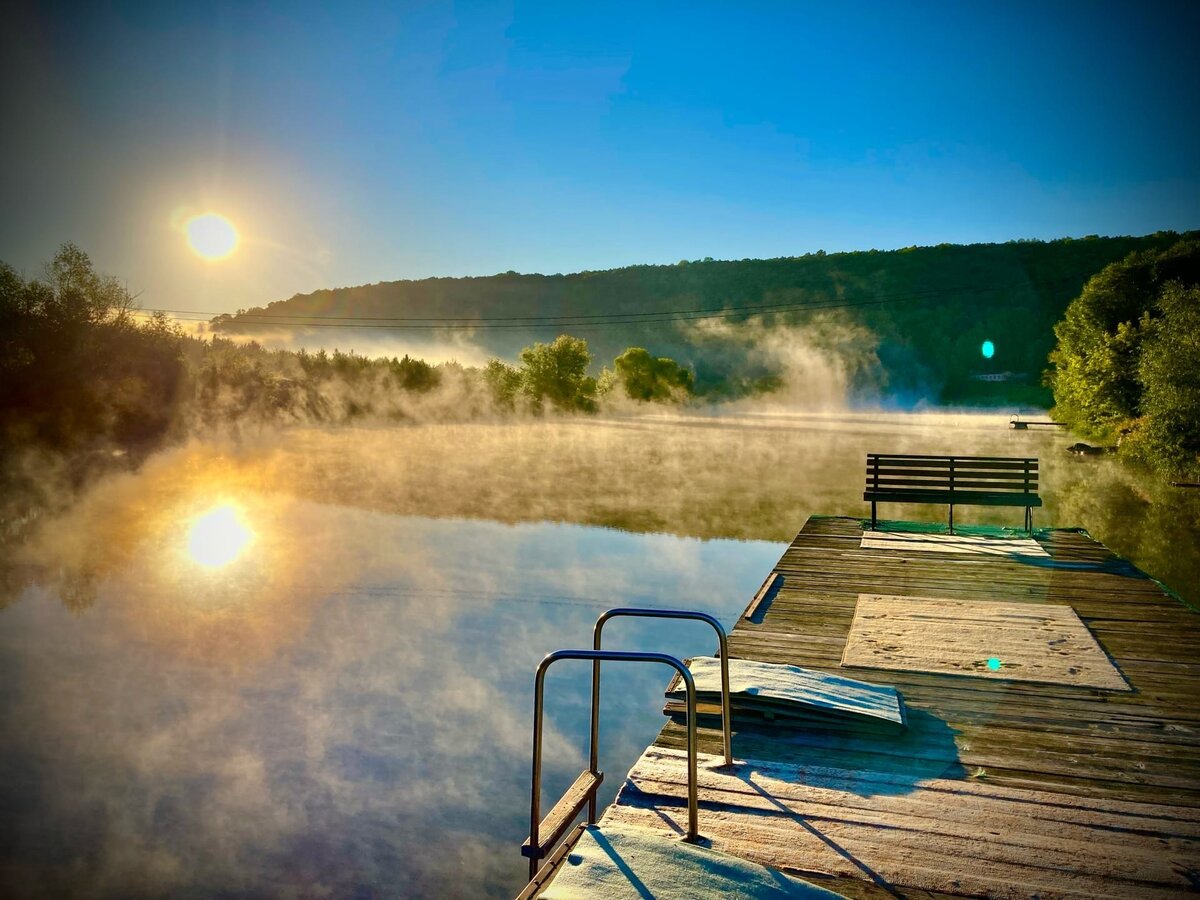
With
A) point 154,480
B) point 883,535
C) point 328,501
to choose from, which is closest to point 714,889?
point 883,535

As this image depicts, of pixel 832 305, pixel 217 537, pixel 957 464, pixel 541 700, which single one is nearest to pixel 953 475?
pixel 957 464

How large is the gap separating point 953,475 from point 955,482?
10 centimetres

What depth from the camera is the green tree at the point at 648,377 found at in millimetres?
68312

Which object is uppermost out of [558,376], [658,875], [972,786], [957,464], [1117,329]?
[1117,329]

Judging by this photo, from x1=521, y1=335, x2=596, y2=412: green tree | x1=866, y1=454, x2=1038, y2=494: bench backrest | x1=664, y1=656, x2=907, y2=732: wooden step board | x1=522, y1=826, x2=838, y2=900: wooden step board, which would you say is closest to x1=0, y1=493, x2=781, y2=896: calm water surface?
x1=664, y1=656, x2=907, y2=732: wooden step board

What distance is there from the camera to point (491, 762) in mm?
7242

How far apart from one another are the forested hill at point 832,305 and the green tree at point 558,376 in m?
17.6

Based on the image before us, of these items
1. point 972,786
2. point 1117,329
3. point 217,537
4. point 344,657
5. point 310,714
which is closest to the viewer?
point 972,786

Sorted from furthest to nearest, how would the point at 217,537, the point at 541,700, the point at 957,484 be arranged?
the point at 217,537 → the point at 957,484 → the point at 541,700

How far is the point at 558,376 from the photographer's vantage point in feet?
202

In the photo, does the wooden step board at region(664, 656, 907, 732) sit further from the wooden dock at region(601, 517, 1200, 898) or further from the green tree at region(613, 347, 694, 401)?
the green tree at region(613, 347, 694, 401)

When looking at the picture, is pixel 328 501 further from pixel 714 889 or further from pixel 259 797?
pixel 714 889

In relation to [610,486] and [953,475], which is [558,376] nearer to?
[610,486]

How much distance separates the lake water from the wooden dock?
2154 millimetres
